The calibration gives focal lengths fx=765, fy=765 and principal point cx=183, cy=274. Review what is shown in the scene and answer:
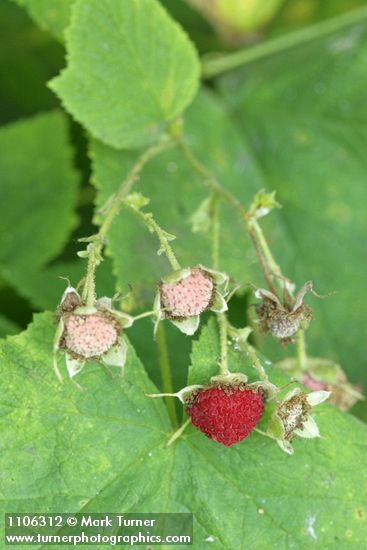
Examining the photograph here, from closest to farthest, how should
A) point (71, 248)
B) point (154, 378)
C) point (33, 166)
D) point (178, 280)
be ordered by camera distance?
point (178, 280), point (154, 378), point (33, 166), point (71, 248)

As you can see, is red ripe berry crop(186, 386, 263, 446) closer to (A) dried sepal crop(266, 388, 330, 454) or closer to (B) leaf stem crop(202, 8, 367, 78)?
(A) dried sepal crop(266, 388, 330, 454)

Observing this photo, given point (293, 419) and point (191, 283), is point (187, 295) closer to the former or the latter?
point (191, 283)

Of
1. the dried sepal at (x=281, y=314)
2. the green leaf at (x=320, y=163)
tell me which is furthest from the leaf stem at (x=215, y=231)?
the green leaf at (x=320, y=163)

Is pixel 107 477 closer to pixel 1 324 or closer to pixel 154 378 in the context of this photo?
pixel 154 378

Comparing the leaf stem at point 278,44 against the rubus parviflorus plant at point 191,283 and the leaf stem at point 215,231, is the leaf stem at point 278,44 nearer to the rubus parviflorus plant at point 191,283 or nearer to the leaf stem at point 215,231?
the rubus parviflorus plant at point 191,283

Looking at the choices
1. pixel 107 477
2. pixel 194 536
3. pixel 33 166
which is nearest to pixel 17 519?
pixel 107 477

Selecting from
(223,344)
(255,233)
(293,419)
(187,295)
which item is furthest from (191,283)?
(255,233)

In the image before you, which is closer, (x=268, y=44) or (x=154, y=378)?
(x=154, y=378)

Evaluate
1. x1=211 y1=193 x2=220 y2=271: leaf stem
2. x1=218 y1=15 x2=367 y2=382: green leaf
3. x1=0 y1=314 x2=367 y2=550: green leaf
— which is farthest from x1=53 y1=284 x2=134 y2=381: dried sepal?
x1=218 y1=15 x2=367 y2=382: green leaf
